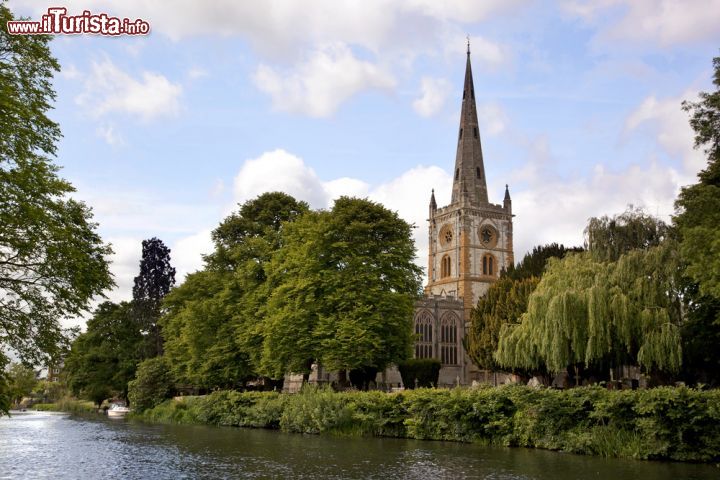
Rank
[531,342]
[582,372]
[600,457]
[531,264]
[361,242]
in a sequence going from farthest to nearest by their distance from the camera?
[531,264]
[361,242]
[582,372]
[531,342]
[600,457]

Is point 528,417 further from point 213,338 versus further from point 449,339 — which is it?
point 449,339

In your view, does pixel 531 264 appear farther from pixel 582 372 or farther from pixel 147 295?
pixel 147 295

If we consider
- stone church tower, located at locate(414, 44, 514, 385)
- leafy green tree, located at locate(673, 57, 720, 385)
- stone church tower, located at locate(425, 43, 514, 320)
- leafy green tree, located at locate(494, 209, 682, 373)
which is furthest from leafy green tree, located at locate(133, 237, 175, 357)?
leafy green tree, located at locate(673, 57, 720, 385)

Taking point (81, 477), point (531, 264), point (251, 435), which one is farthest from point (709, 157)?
point (531, 264)

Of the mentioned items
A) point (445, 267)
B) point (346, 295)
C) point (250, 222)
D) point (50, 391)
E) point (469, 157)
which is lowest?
point (50, 391)

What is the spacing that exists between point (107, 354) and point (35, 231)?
57308 millimetres

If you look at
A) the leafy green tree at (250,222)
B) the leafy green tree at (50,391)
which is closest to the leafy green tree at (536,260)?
the leafy green tree at (250,222)

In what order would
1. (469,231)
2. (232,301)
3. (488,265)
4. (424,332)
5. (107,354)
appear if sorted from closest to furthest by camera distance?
(232,301), (107,354), (424,332), (469,231), (488,265)

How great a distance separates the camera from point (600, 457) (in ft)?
83.2

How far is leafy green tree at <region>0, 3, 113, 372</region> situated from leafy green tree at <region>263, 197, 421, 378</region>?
21.8 m

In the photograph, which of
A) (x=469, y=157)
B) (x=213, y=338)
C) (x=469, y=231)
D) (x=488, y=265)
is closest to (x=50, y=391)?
(x=469, y=231)

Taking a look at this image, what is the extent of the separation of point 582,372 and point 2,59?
33.2 metres

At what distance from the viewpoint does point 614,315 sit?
3344 cm

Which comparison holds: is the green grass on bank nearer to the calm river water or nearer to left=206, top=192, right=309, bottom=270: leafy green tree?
left=206, top=192, right=309, bottom=270: leafy green tree
